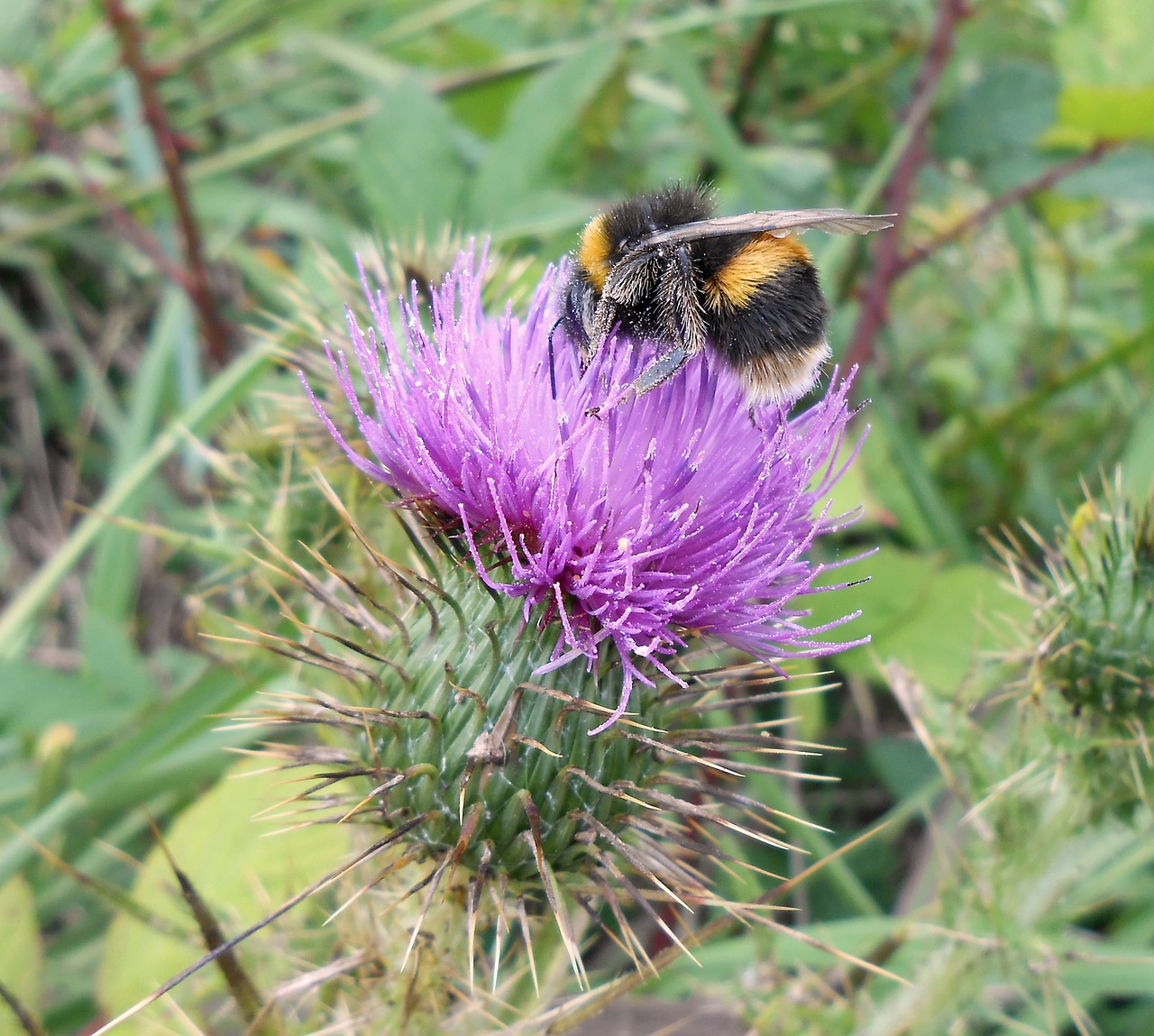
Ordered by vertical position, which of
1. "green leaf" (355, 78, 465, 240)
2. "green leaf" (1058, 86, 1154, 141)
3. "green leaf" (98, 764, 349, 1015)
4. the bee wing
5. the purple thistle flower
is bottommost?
"green leaf" (98, 764, 349, 1015)

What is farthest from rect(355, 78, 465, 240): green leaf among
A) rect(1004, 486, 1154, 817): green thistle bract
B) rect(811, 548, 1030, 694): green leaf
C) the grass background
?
rect(1004, 486, 1154, 817): green thistle bract

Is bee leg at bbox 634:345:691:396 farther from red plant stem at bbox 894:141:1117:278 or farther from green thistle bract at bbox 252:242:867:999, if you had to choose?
red plant stem at bbox 894:141:1117:278

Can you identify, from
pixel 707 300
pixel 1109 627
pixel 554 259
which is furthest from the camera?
pixel 554 259

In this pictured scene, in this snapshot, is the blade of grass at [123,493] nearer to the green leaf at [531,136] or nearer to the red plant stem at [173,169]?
the red plant stem at [173,169]

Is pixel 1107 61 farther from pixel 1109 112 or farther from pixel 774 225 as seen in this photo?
pixel 774 225

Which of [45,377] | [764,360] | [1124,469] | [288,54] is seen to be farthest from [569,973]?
[288,54]

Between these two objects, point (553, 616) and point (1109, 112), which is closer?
point (553, 616)

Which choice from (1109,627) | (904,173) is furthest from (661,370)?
(904,173)

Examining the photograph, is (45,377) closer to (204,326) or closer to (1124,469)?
(204,326)
